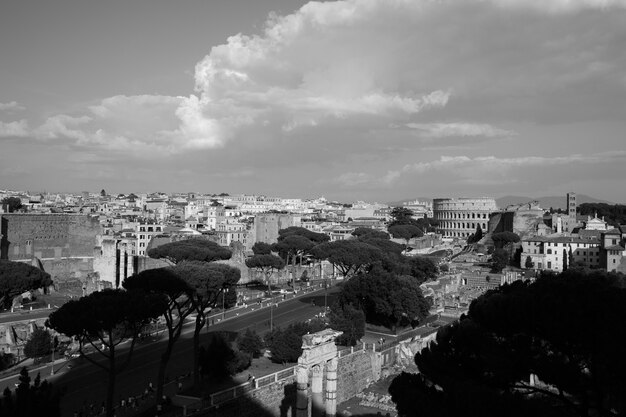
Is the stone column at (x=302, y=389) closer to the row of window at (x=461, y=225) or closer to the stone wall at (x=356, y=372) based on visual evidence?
the stone wall at (x=356, y=372)

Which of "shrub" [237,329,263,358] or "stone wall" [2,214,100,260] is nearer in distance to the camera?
"shrub" [237,329,263,358]

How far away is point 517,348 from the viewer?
1440 centimetres

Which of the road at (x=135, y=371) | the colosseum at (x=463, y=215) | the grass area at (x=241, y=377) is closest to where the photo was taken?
the grass area at (x=241, y=377)

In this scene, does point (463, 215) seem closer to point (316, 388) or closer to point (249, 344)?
point (249, 344)

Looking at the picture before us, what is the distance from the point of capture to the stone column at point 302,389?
65.4 ft

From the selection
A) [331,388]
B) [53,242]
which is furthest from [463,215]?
[331,388]

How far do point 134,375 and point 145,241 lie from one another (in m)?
44.2

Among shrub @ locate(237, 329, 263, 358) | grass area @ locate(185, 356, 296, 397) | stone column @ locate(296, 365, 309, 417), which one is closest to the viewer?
stone column @ locate(296, 365, 309, 417)

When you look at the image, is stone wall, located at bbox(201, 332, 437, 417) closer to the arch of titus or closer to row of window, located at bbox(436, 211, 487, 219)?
the arch of titus

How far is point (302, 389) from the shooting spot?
789 inches

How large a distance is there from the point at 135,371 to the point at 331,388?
28.4 ft

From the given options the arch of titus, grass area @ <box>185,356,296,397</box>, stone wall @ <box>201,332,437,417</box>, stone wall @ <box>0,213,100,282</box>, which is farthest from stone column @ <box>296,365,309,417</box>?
stone wall @ <box>0,213,100,282</box>

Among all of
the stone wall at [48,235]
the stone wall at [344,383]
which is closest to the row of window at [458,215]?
the stone wall at [48,235]

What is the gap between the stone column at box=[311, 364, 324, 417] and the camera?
2081 centimetres
